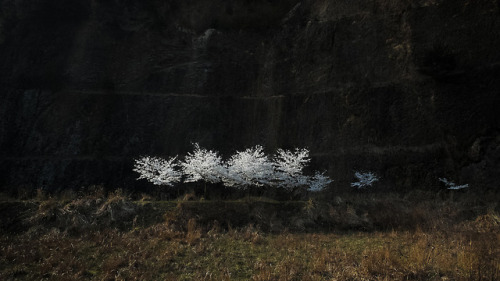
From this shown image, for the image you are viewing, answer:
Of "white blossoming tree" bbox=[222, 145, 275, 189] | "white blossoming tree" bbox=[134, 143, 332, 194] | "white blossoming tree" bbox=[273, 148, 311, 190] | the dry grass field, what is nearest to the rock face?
"white blossoming tree" bbox=[134, 143, 332, 194]

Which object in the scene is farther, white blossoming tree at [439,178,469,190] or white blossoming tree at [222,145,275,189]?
white blossoming tree at [222,145,275,189]

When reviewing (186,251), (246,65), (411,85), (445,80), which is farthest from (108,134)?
(445,80)

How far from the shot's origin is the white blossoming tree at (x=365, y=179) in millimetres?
23578

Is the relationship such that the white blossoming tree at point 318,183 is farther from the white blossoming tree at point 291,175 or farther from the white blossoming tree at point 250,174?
the white blossoming tree at point 291,175

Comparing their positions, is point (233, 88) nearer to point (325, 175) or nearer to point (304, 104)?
point (304, 104)

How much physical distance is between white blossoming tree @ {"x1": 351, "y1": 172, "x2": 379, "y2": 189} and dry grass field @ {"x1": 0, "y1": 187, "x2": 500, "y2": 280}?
1.25m

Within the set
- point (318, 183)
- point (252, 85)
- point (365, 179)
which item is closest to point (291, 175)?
point (318, 183)

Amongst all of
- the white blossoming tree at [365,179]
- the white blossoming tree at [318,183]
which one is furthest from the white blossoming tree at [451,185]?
the white blossoming tree at [318,183]

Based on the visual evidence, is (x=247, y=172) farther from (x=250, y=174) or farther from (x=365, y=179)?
(x=365, y=179)

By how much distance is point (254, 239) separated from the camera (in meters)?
13.4

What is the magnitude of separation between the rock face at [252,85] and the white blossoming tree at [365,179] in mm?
542

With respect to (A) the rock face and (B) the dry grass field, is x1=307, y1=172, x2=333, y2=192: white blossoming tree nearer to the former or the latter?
(A) the rock face

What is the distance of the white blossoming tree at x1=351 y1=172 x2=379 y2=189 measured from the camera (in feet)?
77.4

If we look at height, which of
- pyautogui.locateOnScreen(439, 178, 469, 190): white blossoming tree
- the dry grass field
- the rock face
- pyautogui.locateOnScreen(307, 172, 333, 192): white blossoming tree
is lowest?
the dry grass field
